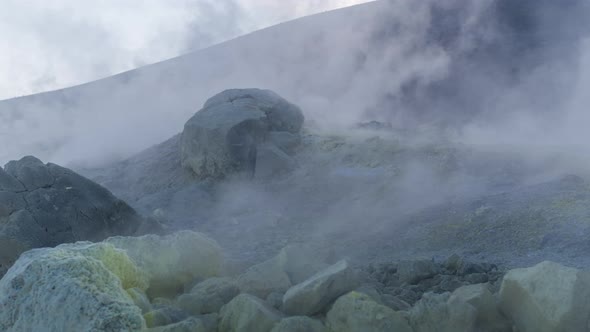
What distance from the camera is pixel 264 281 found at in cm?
393

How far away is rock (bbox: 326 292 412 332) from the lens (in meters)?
3.24

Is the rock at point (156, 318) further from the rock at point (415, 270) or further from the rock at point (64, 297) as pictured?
the rock at point (415, 270)

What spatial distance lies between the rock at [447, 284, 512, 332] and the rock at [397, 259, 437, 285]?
759 millimetres

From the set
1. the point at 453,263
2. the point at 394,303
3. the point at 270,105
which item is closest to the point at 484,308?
the point at 394,303

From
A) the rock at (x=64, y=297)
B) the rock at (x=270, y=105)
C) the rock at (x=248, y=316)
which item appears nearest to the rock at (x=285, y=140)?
the rock at (x=270, y=105)

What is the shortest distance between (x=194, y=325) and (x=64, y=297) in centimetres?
59

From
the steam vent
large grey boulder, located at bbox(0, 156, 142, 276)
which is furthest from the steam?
large grey boulder, located at bbox(0, 156, 142, 276)

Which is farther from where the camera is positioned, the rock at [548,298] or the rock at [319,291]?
the rock at [319,291]

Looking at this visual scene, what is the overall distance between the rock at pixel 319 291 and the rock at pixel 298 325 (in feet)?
0.51

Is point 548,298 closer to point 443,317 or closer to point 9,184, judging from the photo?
point 443,317

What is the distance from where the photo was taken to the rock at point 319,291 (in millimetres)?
3504

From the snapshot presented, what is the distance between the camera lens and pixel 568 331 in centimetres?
Result: 311

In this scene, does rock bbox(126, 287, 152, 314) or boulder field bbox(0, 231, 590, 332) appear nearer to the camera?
boulder field bbox(0, 231, 590, 332)

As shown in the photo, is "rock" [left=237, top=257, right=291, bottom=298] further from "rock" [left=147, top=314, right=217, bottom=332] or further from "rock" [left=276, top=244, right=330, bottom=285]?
"rock" [left=147, top=314, right=217, bottom=332]
